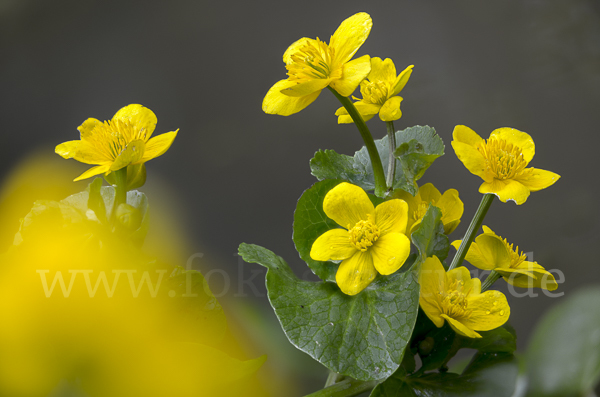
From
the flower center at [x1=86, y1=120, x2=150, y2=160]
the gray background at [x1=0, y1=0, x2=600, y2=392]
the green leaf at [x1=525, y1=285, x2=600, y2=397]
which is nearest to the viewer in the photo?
the green leaf at [x1=525, y1=285, x2=600, y2=397]

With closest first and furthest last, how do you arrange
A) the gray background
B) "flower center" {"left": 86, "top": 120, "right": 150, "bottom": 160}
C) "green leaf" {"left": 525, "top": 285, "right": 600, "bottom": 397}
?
"green leaf" {"left": 525, "top": 285, "right": 600, "bottom": 397} < "flower center" {"left": 86, "top": 120, "right": 150, "bottom": 160} < the gray background

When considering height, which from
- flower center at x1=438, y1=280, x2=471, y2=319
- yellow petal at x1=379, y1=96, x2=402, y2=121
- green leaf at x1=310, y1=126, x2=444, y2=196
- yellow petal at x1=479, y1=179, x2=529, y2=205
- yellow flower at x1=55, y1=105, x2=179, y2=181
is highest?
yellow flower at x1=55, y1=105, x2=179, y2=181

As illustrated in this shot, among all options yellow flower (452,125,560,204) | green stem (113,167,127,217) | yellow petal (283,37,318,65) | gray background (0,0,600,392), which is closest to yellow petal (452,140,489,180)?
yellow flower (452,125,560,204)

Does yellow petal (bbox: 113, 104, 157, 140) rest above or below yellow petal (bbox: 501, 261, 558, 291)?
above

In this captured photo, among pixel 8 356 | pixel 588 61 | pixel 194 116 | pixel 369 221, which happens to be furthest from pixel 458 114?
pixel 8 356

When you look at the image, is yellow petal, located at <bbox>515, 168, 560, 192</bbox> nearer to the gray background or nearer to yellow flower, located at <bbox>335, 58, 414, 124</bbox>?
yellow flower, located at <bbox>335, 58, 414, 124</bbox>

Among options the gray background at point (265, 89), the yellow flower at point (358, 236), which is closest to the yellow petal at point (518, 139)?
the yellow flower at point (358, 236)
